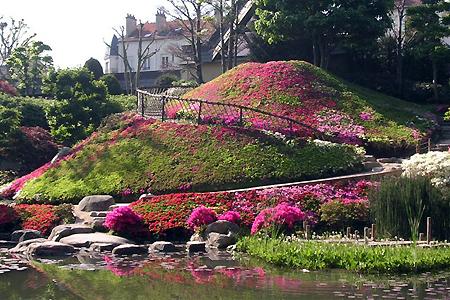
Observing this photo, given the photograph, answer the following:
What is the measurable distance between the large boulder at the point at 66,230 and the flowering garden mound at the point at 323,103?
9.45 metres

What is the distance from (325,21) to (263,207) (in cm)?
1606

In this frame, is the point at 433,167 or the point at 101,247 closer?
the point at 101,247

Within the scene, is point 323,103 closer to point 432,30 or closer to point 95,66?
point 432,30

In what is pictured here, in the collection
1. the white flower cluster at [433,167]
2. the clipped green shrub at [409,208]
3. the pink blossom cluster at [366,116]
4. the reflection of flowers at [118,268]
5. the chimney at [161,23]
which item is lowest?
the reflection of flowers at [118,268]

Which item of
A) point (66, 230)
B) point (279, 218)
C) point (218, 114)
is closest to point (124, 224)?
point (66, 230)

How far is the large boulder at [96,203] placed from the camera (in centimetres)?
2620

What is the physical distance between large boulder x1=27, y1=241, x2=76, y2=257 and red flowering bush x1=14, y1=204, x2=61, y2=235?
372cm

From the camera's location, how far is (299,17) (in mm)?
37688

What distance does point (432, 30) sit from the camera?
37.9 m

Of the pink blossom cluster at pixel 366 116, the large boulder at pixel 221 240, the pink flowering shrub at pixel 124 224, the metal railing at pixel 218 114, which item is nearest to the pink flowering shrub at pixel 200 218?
the large boulder at pixel 221 240

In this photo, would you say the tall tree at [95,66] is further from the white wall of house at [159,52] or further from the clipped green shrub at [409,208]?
the clipped green shrub at [409,208]

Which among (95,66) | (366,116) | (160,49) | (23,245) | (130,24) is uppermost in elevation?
(130,24)

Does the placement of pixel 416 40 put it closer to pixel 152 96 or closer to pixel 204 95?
pixel 204 95

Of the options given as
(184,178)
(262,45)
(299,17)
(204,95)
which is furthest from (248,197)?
(262,45)
